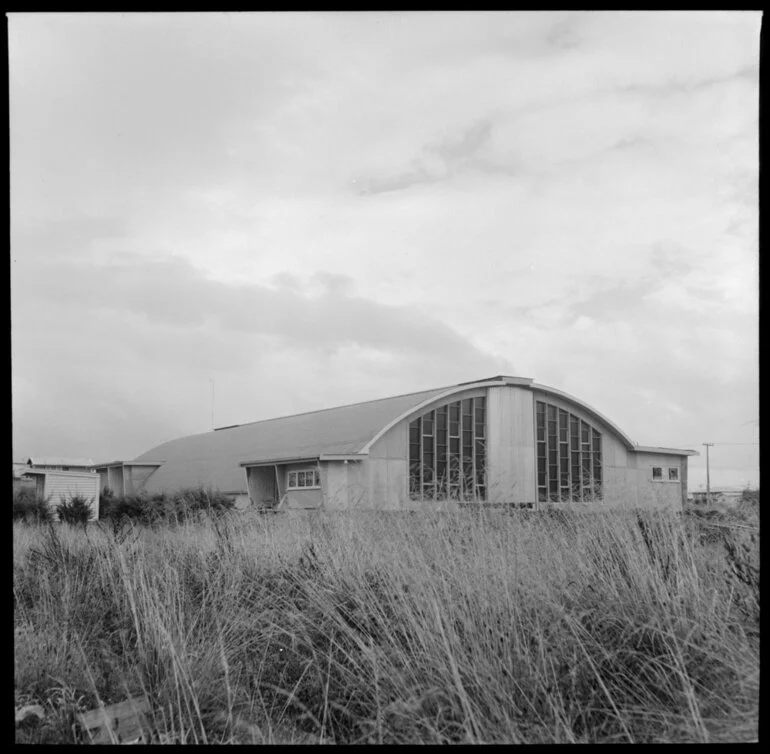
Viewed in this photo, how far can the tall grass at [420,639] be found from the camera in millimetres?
3641

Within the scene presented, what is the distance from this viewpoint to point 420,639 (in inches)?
162

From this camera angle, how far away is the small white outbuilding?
4.43 meters

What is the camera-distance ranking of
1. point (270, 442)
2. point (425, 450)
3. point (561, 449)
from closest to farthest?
point (425, 450) → point (270, 442) → point (561, 449)

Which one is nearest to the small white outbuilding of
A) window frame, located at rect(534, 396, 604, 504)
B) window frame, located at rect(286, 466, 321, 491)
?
window frame, located at rect(286, 466, 321, 491)

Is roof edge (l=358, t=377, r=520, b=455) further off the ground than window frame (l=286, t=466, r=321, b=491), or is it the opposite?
roof edge (l=358, t=377, r=520, b=455)

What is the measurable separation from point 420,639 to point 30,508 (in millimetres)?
2329

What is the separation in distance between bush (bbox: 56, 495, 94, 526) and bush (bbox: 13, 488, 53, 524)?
26 centimetres

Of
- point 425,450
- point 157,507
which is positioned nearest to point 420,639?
point 157,507

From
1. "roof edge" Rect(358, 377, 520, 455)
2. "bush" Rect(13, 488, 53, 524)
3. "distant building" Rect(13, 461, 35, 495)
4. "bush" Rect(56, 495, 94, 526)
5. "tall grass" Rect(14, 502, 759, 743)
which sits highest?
"roof edge" Rect(358, 377, 520, 455)

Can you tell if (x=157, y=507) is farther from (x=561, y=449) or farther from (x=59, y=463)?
(x=561, y=449)

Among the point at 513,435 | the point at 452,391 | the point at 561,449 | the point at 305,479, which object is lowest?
the point at 305,479

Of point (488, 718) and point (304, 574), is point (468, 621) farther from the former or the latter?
point (304, 574)

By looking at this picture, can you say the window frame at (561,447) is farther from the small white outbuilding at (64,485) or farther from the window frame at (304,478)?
the small white outbuilding at (64,485)

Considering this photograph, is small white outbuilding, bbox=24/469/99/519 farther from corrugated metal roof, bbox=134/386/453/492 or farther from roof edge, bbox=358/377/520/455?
roof edge, bbox=358/377/520/455
